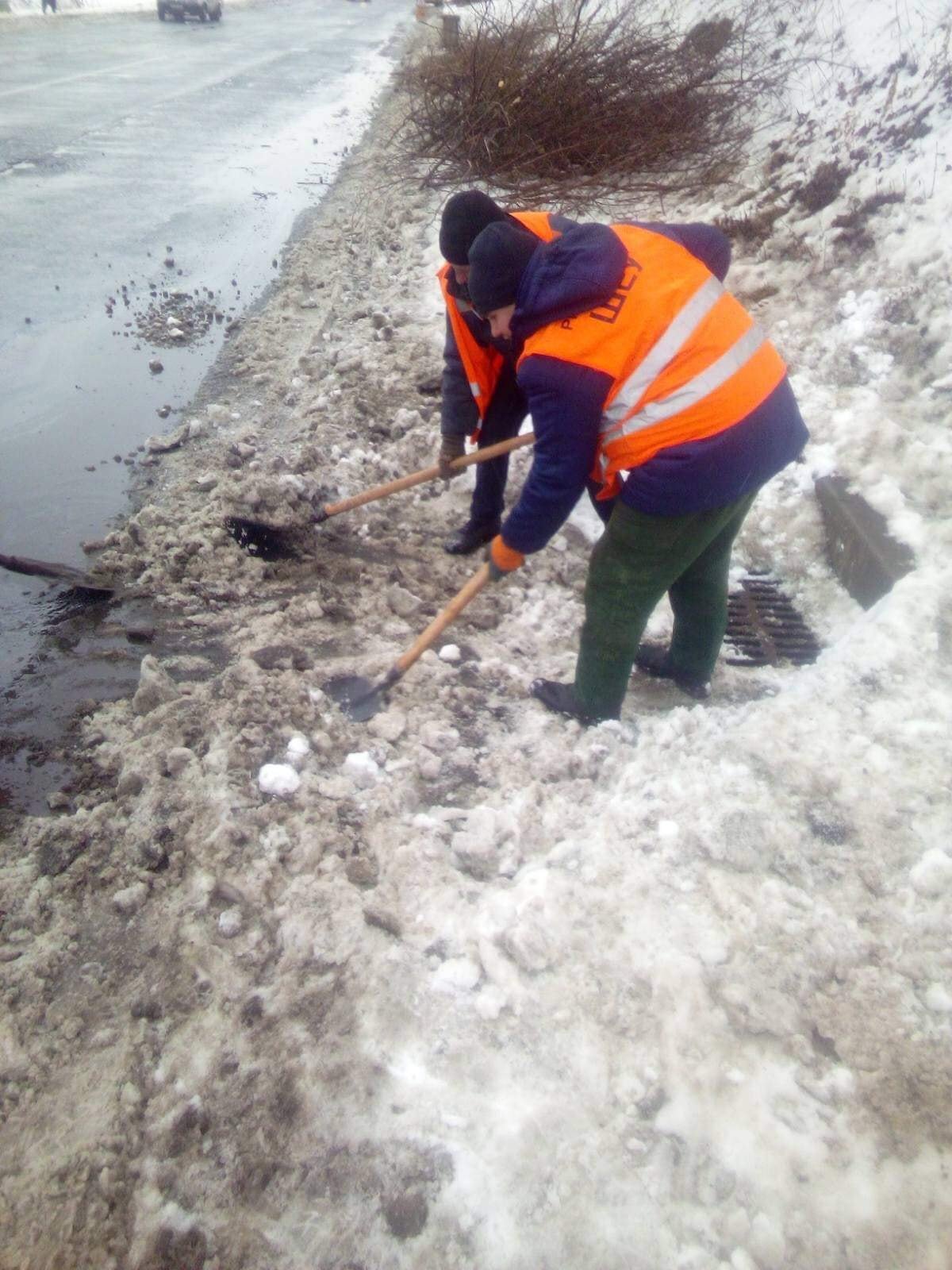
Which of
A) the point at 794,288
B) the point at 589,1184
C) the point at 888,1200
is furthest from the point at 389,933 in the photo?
the point at 794,288

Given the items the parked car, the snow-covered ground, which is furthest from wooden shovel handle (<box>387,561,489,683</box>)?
the parked car

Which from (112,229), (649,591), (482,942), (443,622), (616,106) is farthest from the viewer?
(112,229)

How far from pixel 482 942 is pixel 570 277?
1.56 meters

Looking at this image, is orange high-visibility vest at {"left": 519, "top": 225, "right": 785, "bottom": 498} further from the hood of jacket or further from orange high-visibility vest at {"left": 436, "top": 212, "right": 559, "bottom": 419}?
orange high-visibility vest at {"left": 436, "top": 212, "right": 559, "bottom": 419}

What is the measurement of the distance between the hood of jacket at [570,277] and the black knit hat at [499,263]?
3 centimetres

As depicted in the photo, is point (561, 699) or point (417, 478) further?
point (417, 478)

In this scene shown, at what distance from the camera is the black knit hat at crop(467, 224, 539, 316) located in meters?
1.80

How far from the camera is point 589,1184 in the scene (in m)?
1.49

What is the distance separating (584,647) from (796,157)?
4.64 meters

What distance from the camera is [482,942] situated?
6.08 feet

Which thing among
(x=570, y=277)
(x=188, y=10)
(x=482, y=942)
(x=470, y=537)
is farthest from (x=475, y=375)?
(x=188, y=10)

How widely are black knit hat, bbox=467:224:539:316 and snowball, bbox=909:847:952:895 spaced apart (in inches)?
68.1

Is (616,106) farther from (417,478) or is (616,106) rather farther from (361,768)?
(361,768)

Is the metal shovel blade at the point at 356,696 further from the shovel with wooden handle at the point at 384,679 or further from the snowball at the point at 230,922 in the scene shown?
the snowball at the point at 230,922
